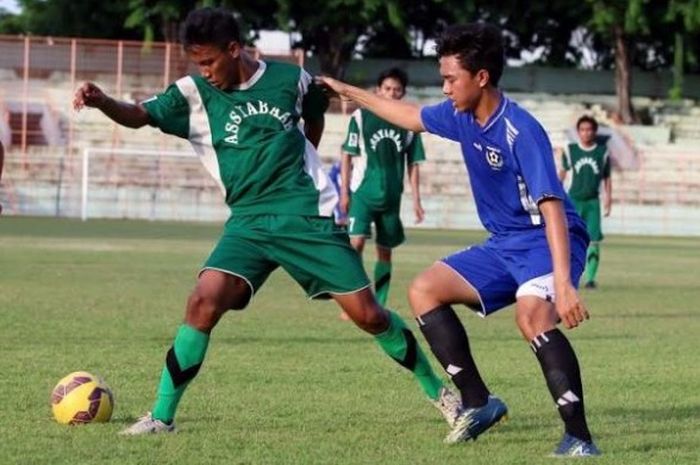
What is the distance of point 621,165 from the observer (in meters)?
42.3

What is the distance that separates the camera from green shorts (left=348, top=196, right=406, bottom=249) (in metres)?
14.5

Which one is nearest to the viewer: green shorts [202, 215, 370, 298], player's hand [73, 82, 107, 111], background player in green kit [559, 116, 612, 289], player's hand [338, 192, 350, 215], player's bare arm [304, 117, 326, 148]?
player's hand [73, 82, 107, 111]

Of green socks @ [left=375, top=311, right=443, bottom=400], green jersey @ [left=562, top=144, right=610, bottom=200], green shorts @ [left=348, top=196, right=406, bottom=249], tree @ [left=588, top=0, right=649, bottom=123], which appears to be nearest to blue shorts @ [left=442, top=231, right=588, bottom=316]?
green socks @ [left=375, top=311, right=443, bottom=400]

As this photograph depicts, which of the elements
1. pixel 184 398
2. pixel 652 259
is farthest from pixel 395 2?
pixel 184 398

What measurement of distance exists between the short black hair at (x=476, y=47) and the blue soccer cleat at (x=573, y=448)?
1.51m

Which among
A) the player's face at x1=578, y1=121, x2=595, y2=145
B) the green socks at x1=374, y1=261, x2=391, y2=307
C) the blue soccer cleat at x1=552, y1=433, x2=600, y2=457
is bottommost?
the green socks at x1=374, y1=261, x2=391, y2=307

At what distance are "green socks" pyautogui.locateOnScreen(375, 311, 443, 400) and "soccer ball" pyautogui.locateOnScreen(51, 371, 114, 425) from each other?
130 centimetres

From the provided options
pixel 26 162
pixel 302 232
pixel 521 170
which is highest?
pixel 521 170

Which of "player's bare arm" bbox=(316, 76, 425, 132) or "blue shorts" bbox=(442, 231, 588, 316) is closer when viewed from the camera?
"blue shorts" bbox=(442, 231, 588, 316)

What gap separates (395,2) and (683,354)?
3477 centimetres

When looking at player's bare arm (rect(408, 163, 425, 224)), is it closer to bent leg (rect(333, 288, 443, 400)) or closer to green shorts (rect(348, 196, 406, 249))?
green shorts (rect(348, 196, 406, 249))

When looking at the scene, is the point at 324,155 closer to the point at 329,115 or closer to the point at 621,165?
the point at 329,115

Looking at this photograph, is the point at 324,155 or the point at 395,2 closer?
the point at 324,155

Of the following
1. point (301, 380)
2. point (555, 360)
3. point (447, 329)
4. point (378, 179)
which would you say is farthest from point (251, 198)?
point (378, 179)
